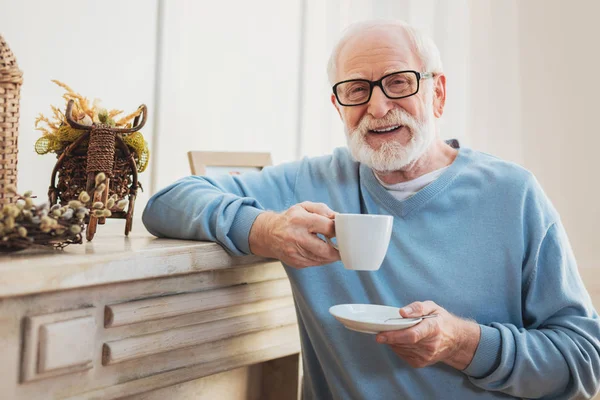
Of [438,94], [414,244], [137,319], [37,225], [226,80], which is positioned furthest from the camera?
[226,80]

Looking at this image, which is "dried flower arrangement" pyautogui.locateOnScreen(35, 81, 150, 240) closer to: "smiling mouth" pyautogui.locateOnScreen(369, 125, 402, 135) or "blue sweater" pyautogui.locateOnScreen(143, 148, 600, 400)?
"blue sweater" pyautogui.locateOnScreen(143, 148, 600, 400)

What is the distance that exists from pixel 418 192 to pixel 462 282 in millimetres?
204

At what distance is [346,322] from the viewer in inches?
41.7

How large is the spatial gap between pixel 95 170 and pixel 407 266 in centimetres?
64

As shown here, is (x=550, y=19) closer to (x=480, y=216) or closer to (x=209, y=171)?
(x=480, y=216)

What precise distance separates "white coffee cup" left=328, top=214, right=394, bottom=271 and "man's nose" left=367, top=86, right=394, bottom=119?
1.16 ft

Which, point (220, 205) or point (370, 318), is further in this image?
point (220, 205)

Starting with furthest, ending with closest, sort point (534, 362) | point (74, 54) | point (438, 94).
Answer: point (74, 54), point (438, 94), point (534, 362)

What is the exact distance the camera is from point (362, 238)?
1083mm

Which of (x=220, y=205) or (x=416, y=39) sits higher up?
(x=416, y=39)

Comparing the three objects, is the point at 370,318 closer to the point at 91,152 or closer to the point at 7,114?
the point at 91,152

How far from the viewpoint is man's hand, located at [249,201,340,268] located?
3.79ft

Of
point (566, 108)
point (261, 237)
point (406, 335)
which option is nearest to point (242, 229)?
point (261, 237)

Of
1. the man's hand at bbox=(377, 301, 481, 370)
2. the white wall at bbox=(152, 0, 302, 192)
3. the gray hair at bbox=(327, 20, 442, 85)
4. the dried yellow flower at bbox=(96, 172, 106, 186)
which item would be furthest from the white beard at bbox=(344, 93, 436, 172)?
the white wall at bbox=(152, 0, 302, 192)
